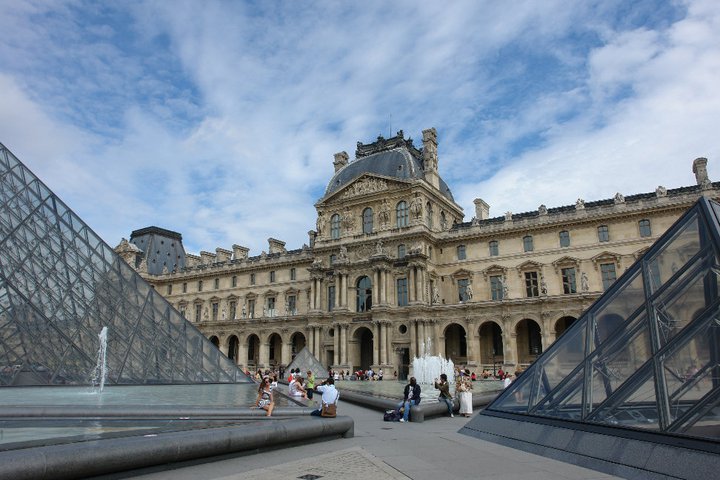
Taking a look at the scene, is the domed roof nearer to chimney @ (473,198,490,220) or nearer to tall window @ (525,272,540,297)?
chimney @ (473,198,490,220)

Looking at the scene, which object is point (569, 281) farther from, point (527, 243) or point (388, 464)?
point (388, 464)

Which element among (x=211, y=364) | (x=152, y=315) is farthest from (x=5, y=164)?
(x=211, y=364)

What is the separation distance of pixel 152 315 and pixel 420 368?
19173 mm

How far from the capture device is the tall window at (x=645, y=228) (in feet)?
117

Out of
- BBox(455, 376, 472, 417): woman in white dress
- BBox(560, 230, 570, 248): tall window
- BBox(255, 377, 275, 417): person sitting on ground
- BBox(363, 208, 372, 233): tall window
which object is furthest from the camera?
BBox(363, 208, 372, 233): tall window

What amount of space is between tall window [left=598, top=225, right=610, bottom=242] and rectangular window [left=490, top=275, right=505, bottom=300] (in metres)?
7.59

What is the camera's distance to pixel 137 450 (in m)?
5.85

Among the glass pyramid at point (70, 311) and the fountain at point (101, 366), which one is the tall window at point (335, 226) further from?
the fountain at point (101, 366)

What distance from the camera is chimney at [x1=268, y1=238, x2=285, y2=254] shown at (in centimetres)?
5575

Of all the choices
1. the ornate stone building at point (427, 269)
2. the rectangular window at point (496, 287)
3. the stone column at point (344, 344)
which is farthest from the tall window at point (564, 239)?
the stone column at point (344, 344)

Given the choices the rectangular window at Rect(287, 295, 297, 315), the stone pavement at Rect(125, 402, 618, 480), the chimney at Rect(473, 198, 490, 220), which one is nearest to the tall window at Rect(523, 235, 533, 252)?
the chimney at Rect(473, 198, 490, 220)

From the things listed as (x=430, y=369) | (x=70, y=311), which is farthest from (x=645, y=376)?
(x=430, y=369)

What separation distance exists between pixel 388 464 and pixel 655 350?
12.8ft

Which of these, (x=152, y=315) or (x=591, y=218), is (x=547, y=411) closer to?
(x=152, y=315)
